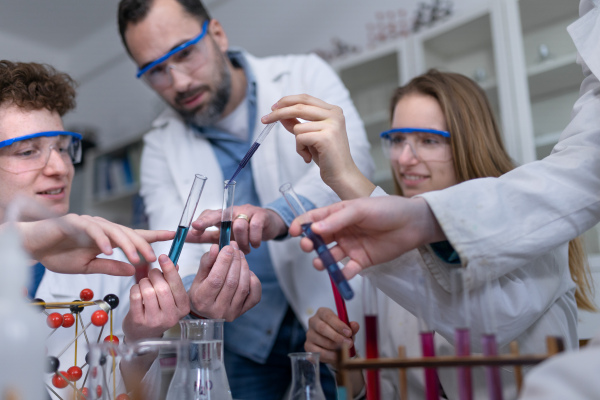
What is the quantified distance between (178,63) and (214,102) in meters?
0.20

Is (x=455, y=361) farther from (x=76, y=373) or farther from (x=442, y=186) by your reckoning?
(x=442, y=186)

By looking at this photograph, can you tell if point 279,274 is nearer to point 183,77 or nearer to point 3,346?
point 183,77

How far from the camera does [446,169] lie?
5.29ft

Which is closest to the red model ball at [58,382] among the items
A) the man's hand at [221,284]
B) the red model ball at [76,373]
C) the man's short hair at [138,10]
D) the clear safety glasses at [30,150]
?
the red model ball at [76,373]

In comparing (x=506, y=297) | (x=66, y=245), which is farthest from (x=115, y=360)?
(x=506, y=297)

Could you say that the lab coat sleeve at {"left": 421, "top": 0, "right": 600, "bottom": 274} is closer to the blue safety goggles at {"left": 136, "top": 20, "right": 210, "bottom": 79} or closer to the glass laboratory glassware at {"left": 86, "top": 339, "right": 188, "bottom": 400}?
the glass laboratory glassware at {"left": 86, "top": 339, "right": 188, "bottom": 400}

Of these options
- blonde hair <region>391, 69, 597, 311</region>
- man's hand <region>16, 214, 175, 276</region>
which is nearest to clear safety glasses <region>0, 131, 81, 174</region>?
man's hand <region>16, 214, 175, 276</region>

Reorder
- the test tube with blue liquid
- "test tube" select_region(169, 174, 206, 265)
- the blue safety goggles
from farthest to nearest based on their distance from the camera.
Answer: the blue safety goggles → "test tube" select_region(169, 174, 206, 265) → the test tube with blue liquid

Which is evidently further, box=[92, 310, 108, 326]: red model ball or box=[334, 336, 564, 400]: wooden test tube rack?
box=[92, 310, 108, 326]: red model ball

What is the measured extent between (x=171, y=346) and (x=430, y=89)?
49.1 inches

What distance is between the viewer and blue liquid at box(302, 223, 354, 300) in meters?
0.86

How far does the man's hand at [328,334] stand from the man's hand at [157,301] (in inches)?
13.8

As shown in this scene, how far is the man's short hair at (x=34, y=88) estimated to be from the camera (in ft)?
4.66

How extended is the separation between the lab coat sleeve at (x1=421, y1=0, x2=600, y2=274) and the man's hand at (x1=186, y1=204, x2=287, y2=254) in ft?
1.75
